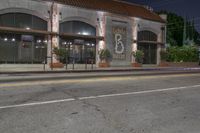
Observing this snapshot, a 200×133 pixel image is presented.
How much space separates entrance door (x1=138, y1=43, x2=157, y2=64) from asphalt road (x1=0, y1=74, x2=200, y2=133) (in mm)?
29804

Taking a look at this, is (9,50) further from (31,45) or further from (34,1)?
(34,1)

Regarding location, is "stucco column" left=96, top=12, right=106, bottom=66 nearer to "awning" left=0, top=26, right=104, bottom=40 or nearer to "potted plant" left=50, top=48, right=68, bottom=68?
"awning" left=0, top=26, right=104, bottom=40

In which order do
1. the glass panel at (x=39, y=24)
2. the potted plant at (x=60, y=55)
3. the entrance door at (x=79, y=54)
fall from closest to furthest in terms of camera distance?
the glass panel at (x=39, y=24), the potted plant at (x=60, y=55), the entrance door at (x=79, y=54)

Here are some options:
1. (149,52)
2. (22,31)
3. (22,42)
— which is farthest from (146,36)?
(22,31)

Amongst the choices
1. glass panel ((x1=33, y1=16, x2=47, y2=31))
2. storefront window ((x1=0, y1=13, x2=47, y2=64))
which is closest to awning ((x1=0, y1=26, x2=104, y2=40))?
storefront window ((x1=0, y1=13, x2=47, y2=64))

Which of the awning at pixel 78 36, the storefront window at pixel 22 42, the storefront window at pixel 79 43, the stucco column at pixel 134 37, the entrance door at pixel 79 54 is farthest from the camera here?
the stucco column at pixel 134 37

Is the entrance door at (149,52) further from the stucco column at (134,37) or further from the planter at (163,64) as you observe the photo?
the stucco column at (134,37)

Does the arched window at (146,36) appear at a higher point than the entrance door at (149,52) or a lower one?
higher

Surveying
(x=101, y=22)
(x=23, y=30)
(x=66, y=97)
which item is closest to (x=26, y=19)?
(x=23, y=30)

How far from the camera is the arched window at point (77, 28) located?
31.3 metres

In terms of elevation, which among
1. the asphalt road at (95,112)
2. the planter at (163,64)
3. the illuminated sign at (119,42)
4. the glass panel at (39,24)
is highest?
the glass panel at (39,24)

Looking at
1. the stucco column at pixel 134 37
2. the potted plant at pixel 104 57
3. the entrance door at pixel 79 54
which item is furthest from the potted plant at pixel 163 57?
the entrance door at pixel 79 54

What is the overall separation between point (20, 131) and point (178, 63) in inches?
1608

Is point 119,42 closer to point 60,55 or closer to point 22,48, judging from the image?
point 60,55
